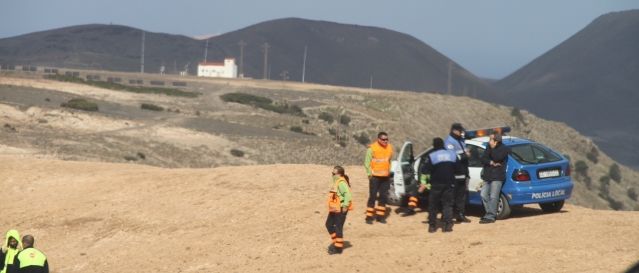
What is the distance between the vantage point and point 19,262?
1239 centimetres

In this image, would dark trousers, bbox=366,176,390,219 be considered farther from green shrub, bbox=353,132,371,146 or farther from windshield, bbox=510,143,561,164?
green shrub, bbox=353,132,371,146

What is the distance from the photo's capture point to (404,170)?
17547 mm

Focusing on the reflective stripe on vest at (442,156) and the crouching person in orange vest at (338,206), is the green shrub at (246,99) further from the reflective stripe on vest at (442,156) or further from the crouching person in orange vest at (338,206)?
the crouching person in orange vest at (338,206)

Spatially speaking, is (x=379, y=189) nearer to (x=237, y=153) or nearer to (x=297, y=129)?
(x=237, y=153)

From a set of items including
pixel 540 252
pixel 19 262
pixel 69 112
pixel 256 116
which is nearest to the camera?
pixel 19 262

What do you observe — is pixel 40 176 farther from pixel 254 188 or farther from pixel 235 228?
pixel 235 228

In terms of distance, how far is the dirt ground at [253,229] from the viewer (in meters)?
14.0

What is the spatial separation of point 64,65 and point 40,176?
163101mm

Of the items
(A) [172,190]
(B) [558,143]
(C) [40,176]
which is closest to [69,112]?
(C) [40,176]

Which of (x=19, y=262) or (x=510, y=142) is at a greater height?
(x=510, y=142)

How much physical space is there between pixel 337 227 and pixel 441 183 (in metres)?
2.01

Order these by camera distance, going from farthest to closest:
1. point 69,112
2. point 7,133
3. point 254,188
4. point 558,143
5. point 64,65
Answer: point 64,65, point 558,143, point 69,112, point 7,133, point 254,188

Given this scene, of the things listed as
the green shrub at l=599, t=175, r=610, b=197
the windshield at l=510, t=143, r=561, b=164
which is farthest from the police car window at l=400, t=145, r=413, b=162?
the green shrub at l=599, t=175, r=610, b=197

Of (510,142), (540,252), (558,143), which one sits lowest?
(558,143)
